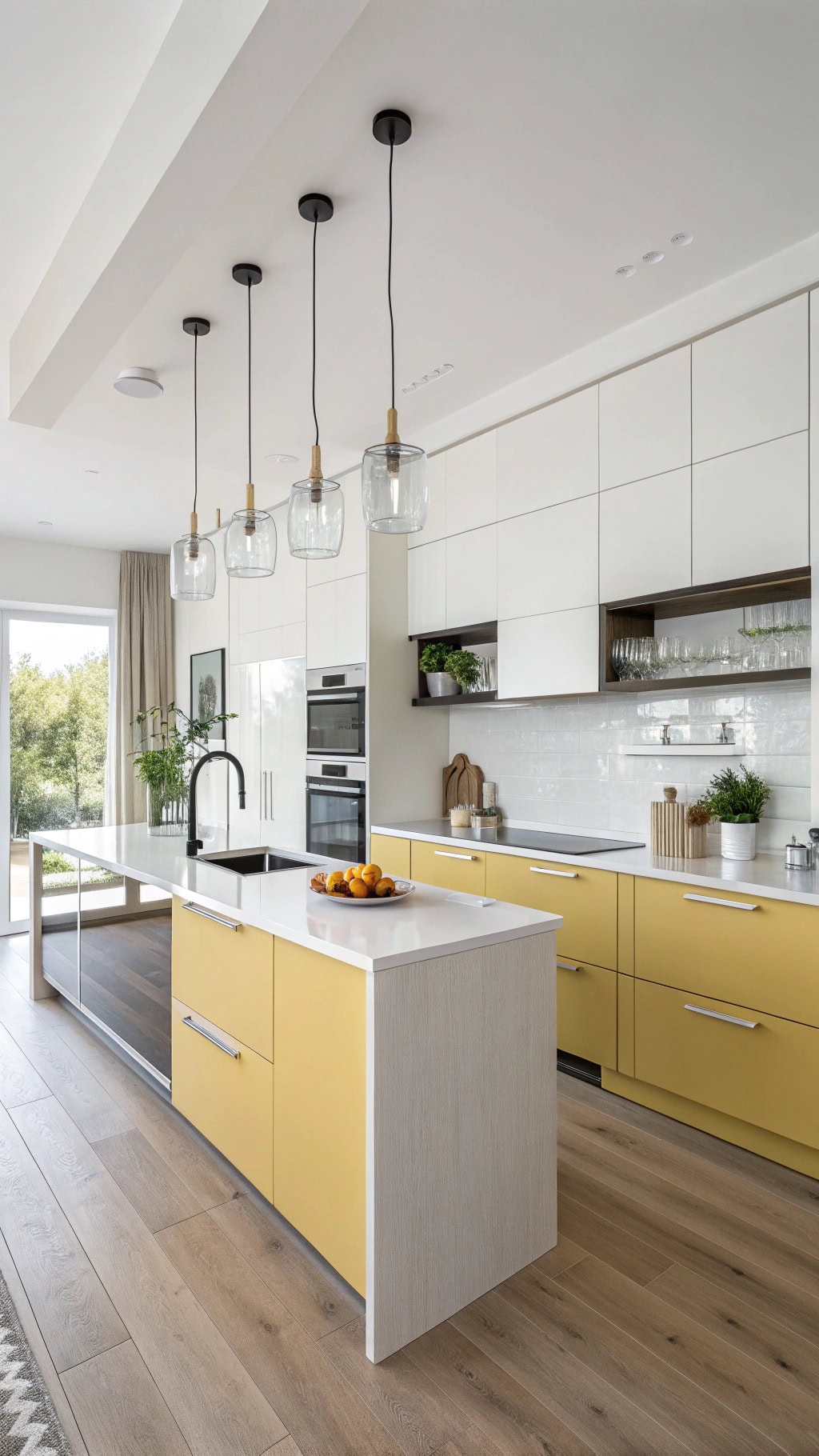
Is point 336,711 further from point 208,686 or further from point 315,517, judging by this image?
point 315,517

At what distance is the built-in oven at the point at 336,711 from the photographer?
4.07 m

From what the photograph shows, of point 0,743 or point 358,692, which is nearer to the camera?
point 358,692

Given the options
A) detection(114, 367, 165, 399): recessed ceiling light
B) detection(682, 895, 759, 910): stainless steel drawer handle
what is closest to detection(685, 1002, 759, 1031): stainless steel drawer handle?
detection(682, 895, 759, 910): stainless steel drawer handle

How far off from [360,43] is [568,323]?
4.66ft

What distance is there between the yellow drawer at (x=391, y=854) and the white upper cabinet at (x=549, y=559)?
3.85 ft

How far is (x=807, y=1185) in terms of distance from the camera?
228 cm

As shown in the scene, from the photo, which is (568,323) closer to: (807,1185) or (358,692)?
(358,692)

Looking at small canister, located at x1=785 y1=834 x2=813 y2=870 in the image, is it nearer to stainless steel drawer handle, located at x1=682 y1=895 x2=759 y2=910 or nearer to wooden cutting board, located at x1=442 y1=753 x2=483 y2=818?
stainless steel drawer handle, located at x1=682 y1=895 x2=759 y2=910

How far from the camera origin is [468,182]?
84.4 inches

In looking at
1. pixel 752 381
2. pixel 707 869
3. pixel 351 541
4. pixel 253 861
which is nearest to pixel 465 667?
pixel 351 541

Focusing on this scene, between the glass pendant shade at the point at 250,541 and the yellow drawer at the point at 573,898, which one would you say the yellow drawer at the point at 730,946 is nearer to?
the yellow drawer at the point at 573,898

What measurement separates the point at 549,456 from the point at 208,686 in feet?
10.8

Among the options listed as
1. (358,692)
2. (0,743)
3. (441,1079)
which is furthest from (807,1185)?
(0,743)

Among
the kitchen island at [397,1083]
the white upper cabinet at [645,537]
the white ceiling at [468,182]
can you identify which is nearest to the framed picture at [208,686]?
the white ceiling at [468,182]
